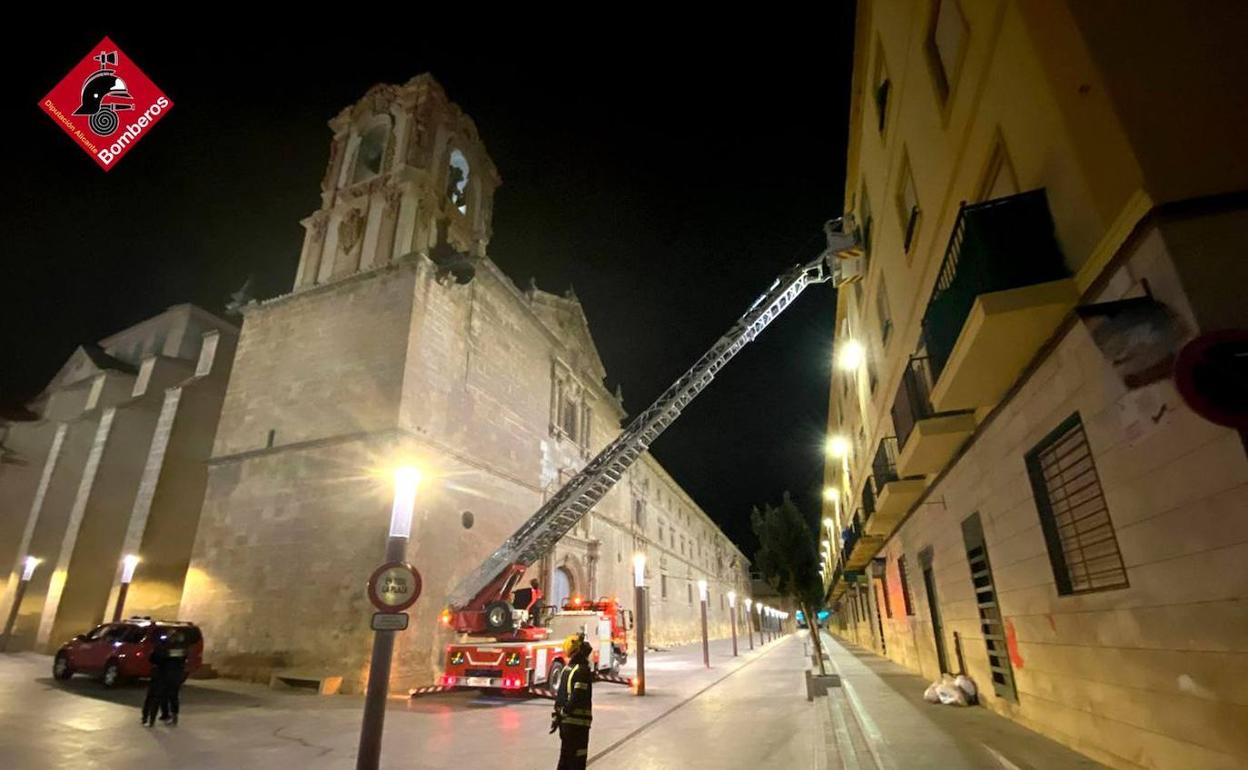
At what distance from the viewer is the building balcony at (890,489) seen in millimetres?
12117

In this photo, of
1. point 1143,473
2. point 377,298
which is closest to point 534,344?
point 377,298

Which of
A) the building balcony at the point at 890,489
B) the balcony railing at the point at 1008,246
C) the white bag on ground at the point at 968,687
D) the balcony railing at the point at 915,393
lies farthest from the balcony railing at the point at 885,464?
the balcony railing at the point at 1008,246

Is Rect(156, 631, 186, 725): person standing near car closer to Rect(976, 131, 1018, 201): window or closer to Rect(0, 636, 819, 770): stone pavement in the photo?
Rect(0, 636, 819, 770): stone pavement

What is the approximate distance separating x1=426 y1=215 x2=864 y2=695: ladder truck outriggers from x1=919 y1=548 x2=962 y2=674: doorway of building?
22.1ft

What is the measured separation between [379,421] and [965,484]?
12.9m

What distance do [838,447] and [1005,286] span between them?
23275 millimetres

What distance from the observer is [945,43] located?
305 inches

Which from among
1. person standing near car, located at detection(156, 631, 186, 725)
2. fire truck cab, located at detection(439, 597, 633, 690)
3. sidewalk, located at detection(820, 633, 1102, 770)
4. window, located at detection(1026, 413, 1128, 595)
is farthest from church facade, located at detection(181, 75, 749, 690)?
window, located at detection(1026, 413, 1128, 595)

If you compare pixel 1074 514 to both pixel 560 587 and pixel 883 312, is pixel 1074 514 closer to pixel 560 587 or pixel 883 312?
pixel 883 312

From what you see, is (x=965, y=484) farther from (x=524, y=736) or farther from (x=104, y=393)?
(x=104, y=393)

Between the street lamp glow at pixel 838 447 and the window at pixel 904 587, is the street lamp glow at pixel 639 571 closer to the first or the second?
the window at pixel 904 587

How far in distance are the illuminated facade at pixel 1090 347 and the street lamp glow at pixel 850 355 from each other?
8.17 metres

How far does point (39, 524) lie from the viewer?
2206 centimetres

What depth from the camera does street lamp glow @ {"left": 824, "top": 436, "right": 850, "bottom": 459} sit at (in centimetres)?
2460
